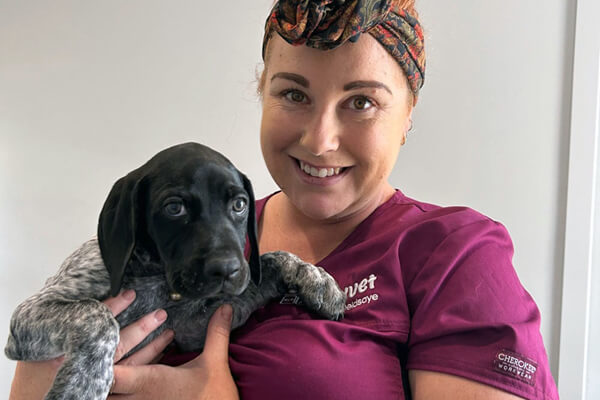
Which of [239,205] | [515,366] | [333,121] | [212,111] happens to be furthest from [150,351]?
[212,111]

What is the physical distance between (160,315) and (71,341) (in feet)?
0.80

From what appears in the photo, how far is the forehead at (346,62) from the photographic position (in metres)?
1.32

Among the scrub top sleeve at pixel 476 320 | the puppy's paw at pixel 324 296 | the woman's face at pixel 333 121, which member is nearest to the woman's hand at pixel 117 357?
the puppy's paw at pixel 324 296

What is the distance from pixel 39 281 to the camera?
336 cm

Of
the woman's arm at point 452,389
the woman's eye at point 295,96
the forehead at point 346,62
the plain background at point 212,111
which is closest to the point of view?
the woman's arm at point 452,389

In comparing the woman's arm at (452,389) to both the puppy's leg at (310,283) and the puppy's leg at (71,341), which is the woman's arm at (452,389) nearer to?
the puppy's leg at (310,283)

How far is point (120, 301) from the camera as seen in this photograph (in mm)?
1310

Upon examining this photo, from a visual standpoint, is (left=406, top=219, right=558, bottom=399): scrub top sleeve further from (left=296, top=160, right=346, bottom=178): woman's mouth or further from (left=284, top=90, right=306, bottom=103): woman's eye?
(left=284, top=90, right=306, bottom=103): woman's eye

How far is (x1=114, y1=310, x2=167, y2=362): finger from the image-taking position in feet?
4.25

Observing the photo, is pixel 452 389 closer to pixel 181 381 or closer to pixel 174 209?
pixel 181 381

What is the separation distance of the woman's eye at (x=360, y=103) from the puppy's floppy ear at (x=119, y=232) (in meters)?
0.62

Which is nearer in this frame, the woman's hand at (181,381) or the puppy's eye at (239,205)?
the woman's hand at (181,381)

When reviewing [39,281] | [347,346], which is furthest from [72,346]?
[39,281]

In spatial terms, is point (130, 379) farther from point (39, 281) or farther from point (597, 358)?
point (39, 281)
